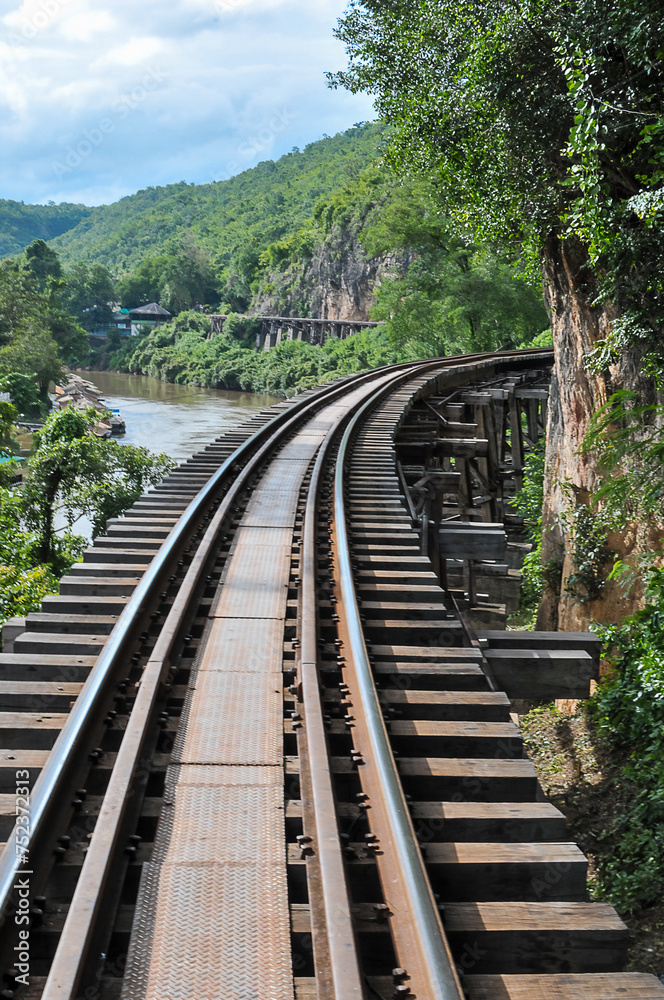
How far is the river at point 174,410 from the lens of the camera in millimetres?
32312

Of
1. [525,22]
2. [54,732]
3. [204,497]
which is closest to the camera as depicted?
[54,732]

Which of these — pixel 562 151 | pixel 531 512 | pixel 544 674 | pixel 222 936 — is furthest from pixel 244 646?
pixel 531 512

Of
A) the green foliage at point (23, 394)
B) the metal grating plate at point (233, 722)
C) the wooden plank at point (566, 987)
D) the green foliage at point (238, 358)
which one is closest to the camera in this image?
the wooden plank at point (566, 987)

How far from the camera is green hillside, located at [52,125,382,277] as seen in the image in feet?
325

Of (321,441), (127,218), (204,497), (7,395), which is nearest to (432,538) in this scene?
(204,497)

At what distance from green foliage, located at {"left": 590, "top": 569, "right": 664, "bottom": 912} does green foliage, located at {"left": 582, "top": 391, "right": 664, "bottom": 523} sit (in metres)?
0.73

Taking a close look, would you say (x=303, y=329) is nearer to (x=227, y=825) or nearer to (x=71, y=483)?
(x=71, y=483)

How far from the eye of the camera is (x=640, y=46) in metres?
A: 5.35

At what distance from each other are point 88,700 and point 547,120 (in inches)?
263

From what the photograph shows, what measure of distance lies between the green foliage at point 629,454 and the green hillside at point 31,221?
18041 cm

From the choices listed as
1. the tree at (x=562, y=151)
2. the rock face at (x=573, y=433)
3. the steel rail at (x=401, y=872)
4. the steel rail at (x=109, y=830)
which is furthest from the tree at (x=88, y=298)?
the steel rail at (x=401, y=872)

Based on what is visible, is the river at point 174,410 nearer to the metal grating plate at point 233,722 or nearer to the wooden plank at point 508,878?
the metal grating plate at point 233,722

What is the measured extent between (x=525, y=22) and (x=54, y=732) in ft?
22.9

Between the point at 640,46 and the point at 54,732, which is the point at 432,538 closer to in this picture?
the point at 640,46
